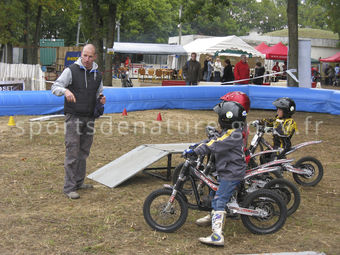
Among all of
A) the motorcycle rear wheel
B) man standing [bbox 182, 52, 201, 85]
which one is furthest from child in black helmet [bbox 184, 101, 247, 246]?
man standing [bbox 182, 52, 201, 85]

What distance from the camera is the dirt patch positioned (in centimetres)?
532

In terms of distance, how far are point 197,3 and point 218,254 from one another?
58.5ft

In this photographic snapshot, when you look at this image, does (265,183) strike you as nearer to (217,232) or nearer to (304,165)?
(217,232)

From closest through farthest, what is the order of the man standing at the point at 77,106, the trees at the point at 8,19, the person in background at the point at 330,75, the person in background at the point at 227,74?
1. the man standing at the point at 77,106
2. the person in background at the point at 227,74
3. the trees at the point at 8,19
4. the person in background at the point at 330,75

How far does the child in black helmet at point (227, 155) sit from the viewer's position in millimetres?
5480

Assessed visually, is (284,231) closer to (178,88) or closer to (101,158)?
(101,158)

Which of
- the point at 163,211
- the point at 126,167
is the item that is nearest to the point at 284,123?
the point at 126,167

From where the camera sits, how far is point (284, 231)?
595 cm

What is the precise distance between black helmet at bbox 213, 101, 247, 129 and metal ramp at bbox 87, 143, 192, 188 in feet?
7.31

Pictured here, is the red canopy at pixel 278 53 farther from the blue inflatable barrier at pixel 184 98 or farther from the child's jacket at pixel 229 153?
the child's jacket at pixel 229 153

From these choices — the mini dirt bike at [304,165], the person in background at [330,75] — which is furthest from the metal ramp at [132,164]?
the person in background at [330,75]

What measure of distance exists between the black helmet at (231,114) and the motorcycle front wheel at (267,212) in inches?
32.7

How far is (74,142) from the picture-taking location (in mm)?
7113

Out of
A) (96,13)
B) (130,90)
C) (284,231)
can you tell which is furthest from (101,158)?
(96,13)
